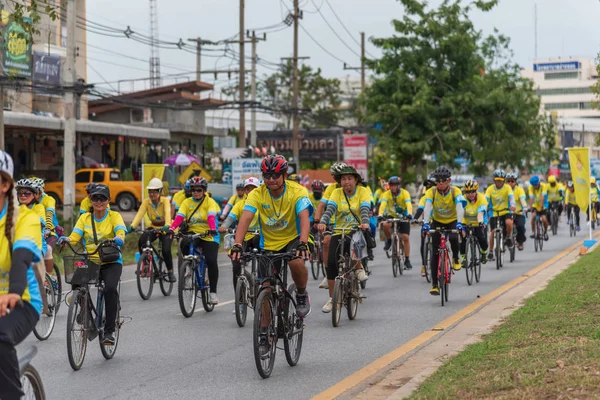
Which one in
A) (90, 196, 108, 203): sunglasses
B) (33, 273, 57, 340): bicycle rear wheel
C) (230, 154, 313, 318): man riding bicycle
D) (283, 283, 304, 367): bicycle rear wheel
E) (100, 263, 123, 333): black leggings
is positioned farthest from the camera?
(33, 273, 57, 340): bicycle rear wheel

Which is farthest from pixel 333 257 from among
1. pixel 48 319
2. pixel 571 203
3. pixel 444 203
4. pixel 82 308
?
pixel 571 203

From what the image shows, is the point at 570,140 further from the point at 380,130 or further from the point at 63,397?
the point at 63,397

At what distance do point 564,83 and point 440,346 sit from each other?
174 metres

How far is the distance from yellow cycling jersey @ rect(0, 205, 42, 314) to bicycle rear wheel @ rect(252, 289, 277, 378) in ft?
11.6

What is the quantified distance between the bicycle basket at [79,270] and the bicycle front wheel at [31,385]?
153 inches

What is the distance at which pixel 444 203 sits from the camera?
49.5ft

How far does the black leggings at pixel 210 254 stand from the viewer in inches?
565

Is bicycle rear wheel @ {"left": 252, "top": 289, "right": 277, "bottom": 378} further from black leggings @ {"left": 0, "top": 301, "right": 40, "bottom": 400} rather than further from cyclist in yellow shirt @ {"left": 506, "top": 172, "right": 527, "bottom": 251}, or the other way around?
cyclist in yellow shirt @ {"left": 506, "top": 172, "right": 527, "bottom": 251}

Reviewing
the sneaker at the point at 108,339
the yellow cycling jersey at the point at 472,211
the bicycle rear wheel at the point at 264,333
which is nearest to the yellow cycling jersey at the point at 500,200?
the yellow cycling jersey at the point at 472,211

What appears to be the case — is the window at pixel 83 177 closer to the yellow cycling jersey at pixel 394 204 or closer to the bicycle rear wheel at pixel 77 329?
the yellow cycling jersey at pixel 394 204

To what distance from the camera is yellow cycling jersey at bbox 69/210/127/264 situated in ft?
34.9

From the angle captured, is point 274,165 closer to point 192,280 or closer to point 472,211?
point 192,280

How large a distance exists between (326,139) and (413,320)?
64458 millimetres

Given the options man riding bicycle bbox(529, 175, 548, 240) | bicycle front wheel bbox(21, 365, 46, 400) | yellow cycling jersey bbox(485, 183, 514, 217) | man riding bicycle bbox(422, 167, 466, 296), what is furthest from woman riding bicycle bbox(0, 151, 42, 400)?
man riding bicycle bbox(529, 175, 548, 240)
